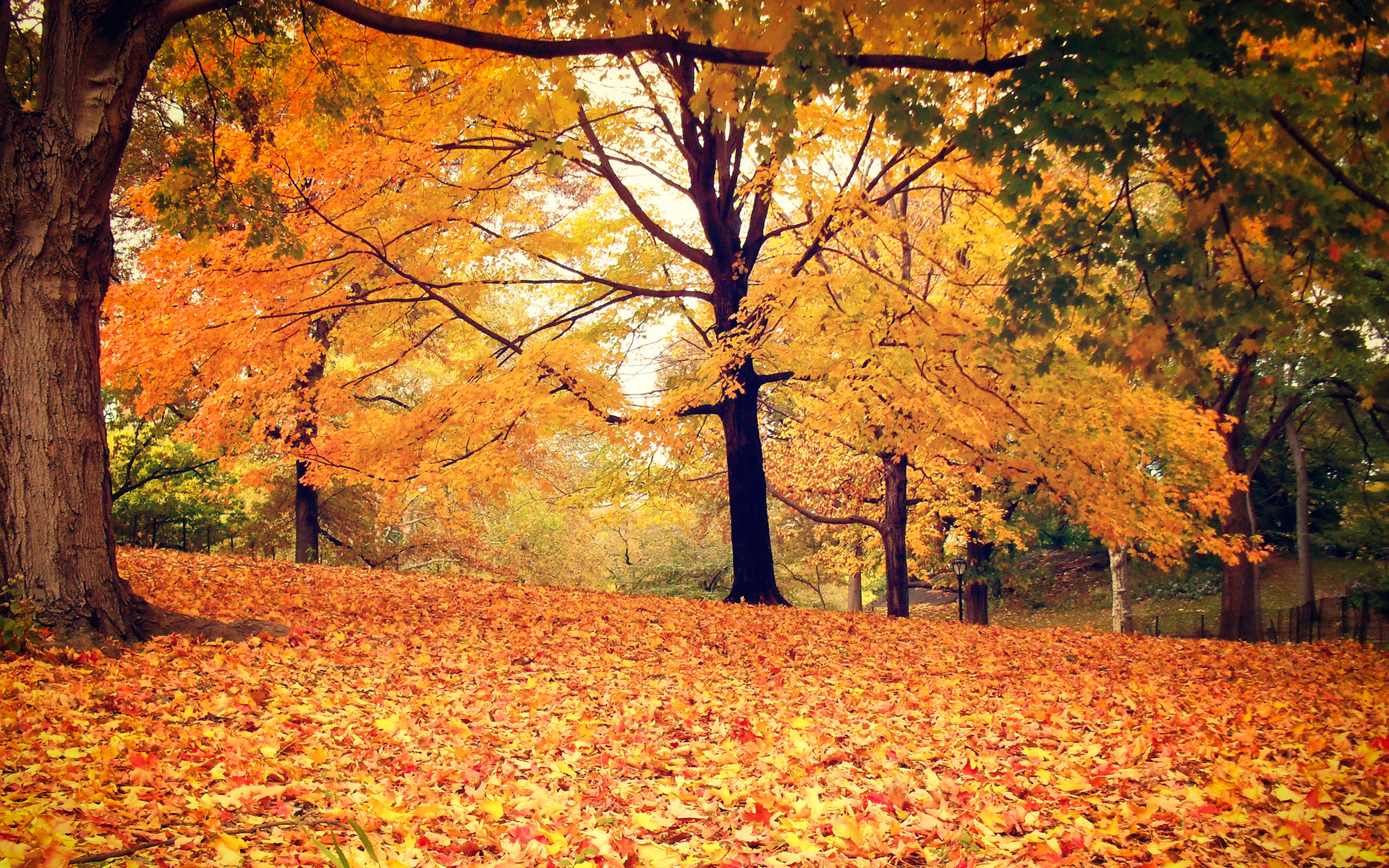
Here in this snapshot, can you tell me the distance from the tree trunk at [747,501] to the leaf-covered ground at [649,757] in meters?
3.91

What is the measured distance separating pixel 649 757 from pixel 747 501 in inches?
273

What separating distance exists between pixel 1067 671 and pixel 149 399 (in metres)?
9.78

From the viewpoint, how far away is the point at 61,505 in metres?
4.72

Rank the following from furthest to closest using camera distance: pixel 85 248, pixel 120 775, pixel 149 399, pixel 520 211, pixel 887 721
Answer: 1. pixel 520 211
2. pixel 149 399
3. pixel 85 248
4. pixel 887 721
5. pixel 120 775

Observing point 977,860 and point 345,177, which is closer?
point 977,860

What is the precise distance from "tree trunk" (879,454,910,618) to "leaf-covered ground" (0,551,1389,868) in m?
7.05

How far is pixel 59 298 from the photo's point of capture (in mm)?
4734

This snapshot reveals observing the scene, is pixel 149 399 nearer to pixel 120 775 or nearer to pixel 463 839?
pixel 120 775

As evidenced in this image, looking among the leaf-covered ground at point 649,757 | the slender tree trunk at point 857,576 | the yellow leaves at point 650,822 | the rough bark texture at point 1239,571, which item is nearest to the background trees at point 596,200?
the rough bark texture at point 1239,571

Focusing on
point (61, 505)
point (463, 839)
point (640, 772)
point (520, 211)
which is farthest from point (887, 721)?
point (520, 211)

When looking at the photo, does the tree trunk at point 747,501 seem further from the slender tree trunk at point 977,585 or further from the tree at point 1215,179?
the slender tree trunk at point 977,585

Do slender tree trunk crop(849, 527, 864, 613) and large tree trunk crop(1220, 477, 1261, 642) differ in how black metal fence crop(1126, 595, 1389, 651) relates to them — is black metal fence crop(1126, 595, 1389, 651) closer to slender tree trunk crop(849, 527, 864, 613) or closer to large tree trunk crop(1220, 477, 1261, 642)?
large tree trunk crop(1220, 477, 1261, 642)

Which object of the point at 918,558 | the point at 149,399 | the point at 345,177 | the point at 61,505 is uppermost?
the point at 345,177

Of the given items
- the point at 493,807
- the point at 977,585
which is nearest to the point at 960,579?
the point at 977,585
